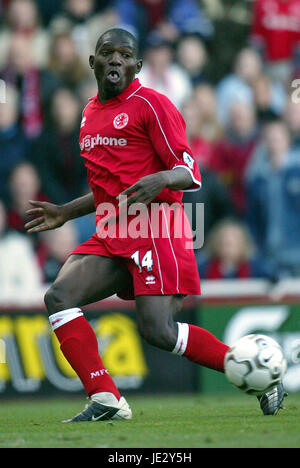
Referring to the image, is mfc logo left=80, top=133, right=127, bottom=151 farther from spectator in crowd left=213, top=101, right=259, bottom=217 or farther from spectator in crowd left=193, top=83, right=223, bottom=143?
spectator in crowd left=193, top=83, right=223, bottom=143

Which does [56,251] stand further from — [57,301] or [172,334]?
[172,334]

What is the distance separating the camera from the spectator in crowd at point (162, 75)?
38.1 ft

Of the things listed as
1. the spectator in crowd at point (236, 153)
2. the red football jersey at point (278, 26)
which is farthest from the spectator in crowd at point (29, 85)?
the red football jersey at point (278, 26)

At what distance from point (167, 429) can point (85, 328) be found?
95cm

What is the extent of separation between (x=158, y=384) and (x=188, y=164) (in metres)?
4.30

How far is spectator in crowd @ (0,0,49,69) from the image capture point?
38.3 ft

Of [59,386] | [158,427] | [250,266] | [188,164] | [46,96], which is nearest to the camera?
[158,427]

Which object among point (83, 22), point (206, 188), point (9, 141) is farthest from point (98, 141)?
point (83, 22)

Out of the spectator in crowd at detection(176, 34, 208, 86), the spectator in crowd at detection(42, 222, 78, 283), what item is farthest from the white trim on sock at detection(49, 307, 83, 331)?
the spectator in crowd at detection(176, 34, 208, 86)

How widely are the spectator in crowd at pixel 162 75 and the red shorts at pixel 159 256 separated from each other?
5524 millimetres

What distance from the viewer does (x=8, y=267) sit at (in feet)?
33.1

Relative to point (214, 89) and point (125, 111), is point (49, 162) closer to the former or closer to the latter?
point (214, 89)

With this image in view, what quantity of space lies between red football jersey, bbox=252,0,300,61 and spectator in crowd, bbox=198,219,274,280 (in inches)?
119

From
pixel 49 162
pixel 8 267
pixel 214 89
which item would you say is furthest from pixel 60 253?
pixel 214 89
